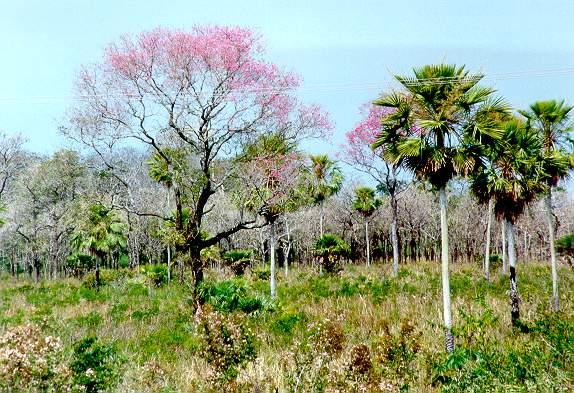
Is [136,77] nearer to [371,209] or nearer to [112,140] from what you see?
[112,140]

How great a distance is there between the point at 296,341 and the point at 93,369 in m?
2.46

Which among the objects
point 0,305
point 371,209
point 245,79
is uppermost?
point 245,79

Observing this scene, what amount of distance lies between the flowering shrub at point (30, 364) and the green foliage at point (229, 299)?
8583mm

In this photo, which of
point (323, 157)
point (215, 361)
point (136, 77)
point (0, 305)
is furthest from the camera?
point (323, 157)

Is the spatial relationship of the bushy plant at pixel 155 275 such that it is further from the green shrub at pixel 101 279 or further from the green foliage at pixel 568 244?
the green foliage at pixel 568 244

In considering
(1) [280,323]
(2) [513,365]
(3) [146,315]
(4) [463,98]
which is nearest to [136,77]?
(3) [146,315]

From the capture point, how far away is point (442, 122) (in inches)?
465

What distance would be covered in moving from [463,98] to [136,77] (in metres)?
9.83

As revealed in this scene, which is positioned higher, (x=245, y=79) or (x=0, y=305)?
(x=245, y=79)

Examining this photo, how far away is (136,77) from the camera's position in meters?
15.1

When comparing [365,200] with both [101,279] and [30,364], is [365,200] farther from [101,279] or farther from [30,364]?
[30,364]

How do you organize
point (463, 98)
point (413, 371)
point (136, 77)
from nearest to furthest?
1. point (413, 371)
2. point (463, 98)
3. point (136, 77)

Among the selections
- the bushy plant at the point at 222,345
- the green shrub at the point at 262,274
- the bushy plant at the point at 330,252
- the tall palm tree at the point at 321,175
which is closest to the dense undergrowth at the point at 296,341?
the bushy plant at the point at 222,345

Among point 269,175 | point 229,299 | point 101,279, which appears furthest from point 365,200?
point 229,299
